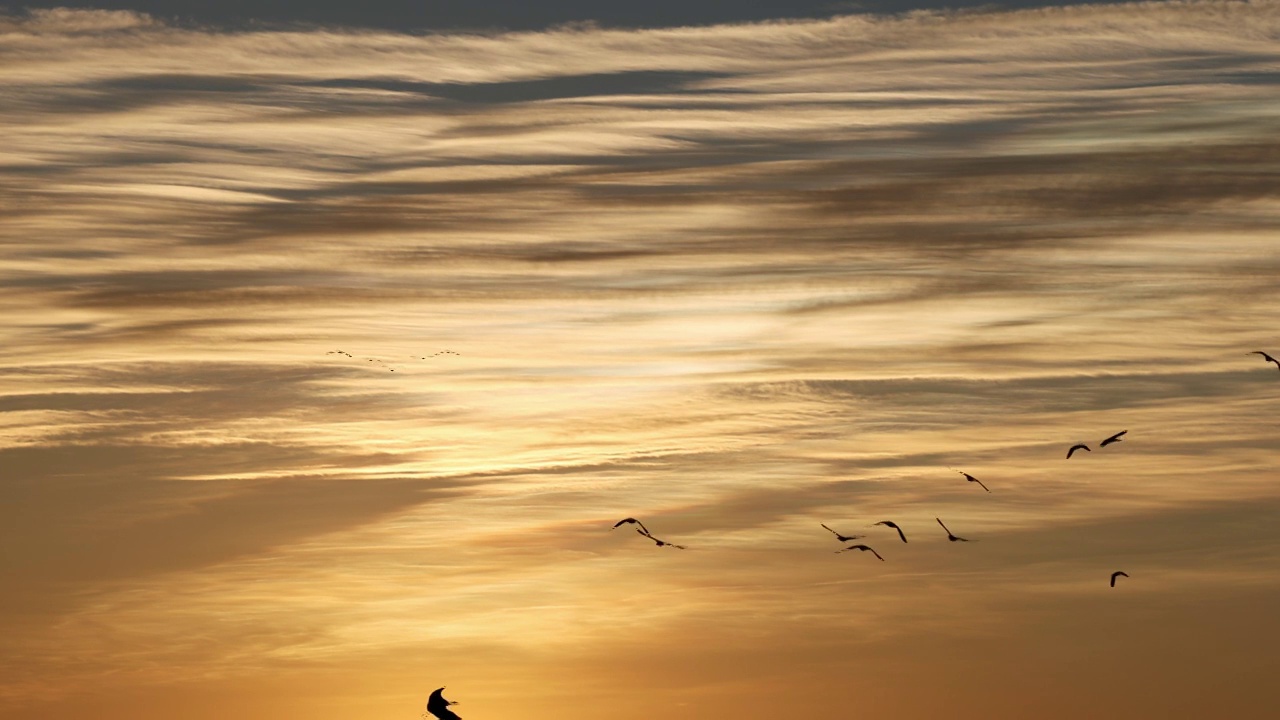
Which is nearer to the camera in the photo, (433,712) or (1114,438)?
(433,712)

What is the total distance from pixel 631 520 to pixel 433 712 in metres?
48.5

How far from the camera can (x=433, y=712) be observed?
105812 mm

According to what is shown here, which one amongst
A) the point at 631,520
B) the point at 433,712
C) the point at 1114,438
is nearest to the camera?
the point at 433,712

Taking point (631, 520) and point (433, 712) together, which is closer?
point (433, 712)

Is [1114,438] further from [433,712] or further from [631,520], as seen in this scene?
[433,712]

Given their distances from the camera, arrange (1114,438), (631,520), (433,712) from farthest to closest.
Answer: (631,520)
(1114,438)
(433,712)

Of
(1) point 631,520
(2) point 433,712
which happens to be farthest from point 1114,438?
(2) point 433,712

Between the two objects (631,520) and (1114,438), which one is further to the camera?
(631,520)

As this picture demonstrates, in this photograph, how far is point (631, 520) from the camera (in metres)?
153

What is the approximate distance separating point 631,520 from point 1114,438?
34362mm

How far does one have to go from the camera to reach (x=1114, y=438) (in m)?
143
